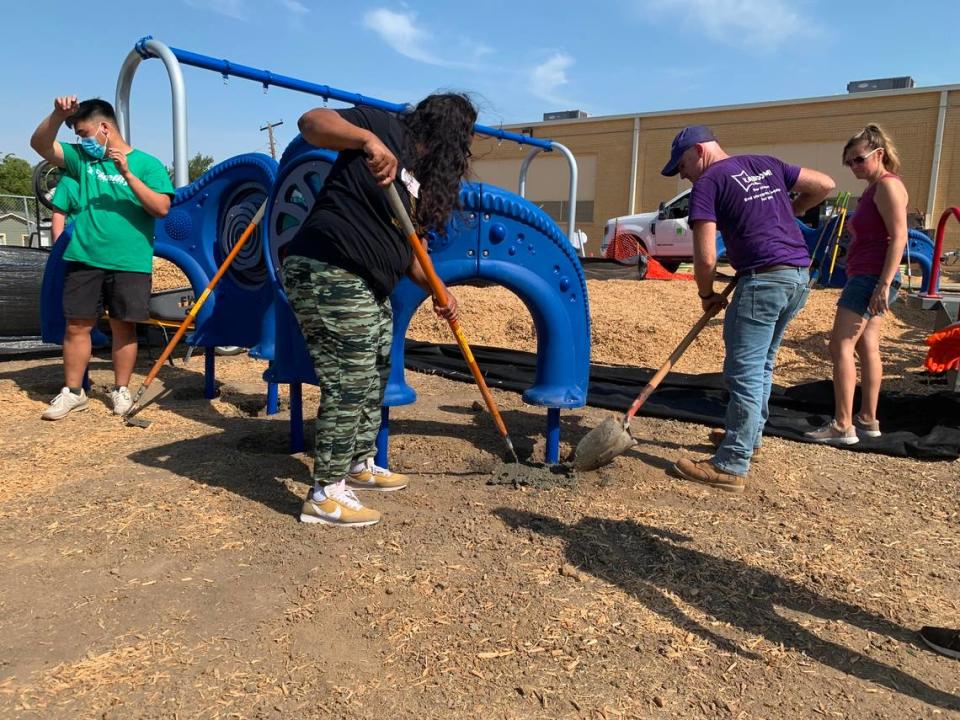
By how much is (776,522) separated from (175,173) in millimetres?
5063

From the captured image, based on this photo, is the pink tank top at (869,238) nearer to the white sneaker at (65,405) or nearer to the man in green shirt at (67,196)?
the man in green shirt at (67,196)

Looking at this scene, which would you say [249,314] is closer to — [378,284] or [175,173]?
[175,173]

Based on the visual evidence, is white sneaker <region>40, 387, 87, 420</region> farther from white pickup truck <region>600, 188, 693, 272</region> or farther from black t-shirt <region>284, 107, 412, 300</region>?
white pickup truck <region>600, 188, 693, 272</region>

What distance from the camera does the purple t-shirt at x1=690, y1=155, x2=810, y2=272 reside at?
3307 millimetres

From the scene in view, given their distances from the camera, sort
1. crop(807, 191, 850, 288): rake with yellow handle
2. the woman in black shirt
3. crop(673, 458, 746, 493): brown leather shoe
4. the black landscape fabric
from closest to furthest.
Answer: the woman in black shirt
crop(673, 458, 746, 493): brown leather shoe
the black landscape fabric
crop(807, 191, 850, 288): rake with yellow handle

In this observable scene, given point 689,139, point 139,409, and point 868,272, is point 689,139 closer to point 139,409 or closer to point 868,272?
point 868,272

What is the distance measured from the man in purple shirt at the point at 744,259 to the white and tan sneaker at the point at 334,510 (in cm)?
166

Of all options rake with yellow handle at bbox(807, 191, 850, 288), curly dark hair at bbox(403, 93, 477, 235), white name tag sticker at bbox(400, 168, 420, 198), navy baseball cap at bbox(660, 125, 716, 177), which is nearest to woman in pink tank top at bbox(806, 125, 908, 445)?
navy baseball cap at bbox(660, 125, 716, 177)

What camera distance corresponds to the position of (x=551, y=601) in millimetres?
2328

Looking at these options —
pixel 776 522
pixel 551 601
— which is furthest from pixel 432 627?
pixel 776 522

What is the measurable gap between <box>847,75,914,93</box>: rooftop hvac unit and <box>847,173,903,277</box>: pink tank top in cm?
2730

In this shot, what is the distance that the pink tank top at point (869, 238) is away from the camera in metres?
3.92

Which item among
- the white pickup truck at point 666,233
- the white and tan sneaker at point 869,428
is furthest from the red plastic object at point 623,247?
the white and tan sneaker at point 869,428

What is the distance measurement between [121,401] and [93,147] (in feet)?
5.07
